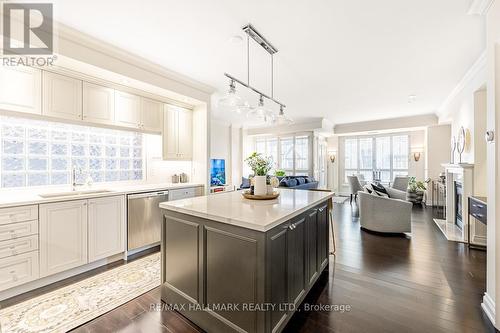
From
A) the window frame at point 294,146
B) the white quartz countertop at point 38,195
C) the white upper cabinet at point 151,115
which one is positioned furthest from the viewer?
the window frame at point 294,146

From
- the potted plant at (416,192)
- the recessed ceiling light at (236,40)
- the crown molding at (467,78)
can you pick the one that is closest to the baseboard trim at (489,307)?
the crown molding at (467,78)

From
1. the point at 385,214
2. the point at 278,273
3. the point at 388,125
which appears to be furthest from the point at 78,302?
the point at 388,125

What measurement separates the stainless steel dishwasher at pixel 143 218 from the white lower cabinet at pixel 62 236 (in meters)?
0.54

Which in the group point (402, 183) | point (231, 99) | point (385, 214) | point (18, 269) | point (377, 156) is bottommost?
point (18, 269)

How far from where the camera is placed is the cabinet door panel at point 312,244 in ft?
6.81

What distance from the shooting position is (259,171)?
2.42 m

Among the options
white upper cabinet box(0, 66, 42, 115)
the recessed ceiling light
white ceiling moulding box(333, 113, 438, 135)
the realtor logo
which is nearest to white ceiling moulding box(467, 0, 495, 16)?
the recessed ceiling light

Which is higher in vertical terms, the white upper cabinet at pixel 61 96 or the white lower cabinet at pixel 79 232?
the white upper cabinet at pixel 61 96

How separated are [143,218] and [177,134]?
161 centimetres

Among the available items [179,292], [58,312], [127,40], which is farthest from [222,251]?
[127,40]

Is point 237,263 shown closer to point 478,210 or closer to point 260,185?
point 260,185

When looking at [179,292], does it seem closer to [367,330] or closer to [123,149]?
[367,330]

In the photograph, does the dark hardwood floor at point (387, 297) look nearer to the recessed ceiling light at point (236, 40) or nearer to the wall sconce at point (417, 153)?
the recessed ceiling light at point (236, 40)

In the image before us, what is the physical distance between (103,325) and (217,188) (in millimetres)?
5113
